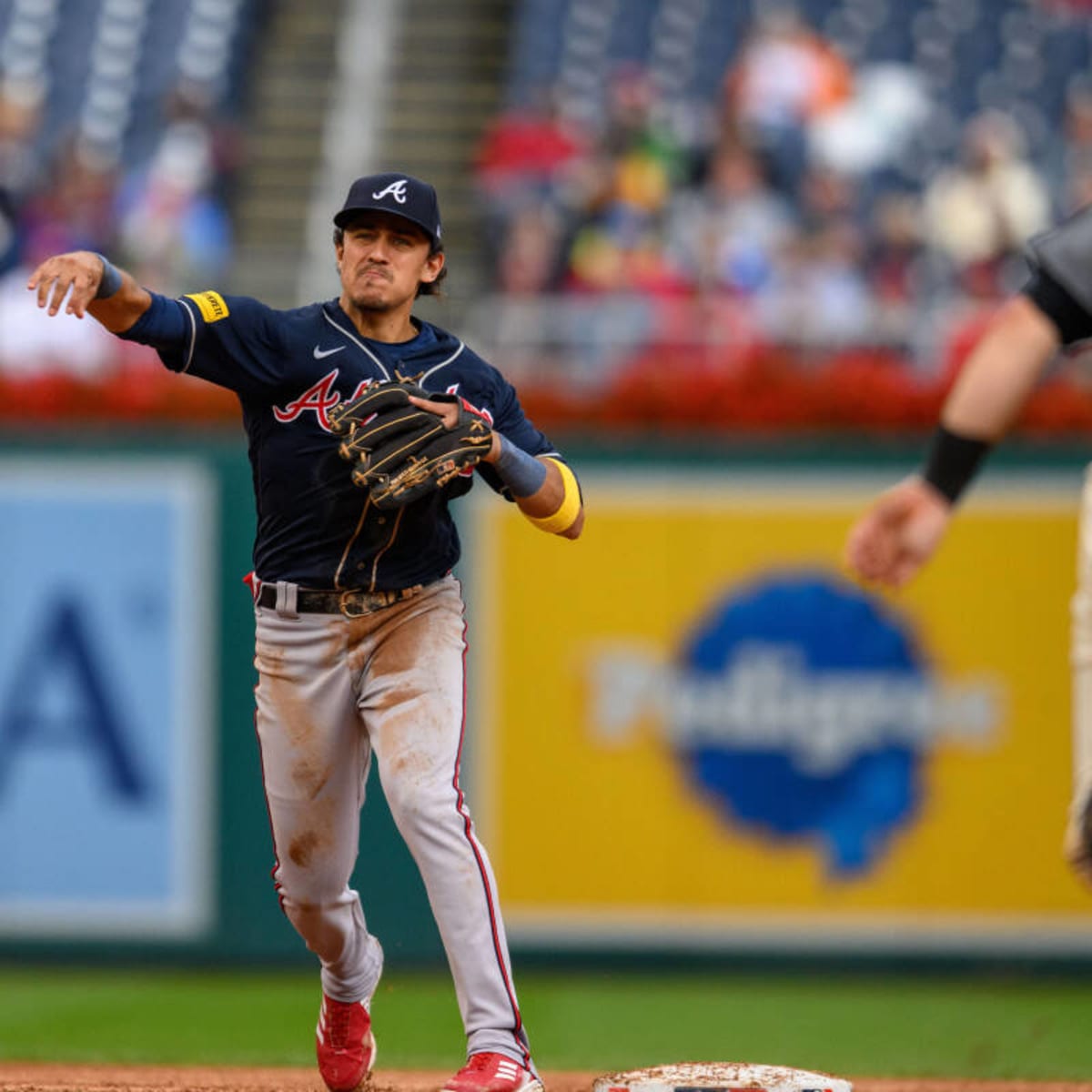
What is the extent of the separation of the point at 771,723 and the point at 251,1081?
3.48 meters

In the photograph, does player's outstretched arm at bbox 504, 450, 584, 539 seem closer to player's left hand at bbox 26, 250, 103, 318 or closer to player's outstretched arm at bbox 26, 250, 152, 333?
player's outstretched arm at bbox 26, 250, 152, 333

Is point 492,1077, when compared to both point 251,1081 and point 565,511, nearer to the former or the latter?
point 251,1081

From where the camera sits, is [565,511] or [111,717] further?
[111,717]

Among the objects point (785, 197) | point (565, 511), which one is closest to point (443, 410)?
point (565, 511)

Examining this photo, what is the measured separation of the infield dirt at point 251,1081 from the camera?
516cm

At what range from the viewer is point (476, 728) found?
27.9 feet

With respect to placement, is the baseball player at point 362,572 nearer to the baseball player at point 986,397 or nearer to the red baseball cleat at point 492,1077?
the red baseball cleat at point 492,1077

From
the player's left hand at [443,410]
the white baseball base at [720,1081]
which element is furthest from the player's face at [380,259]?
the white baseball base at [720,1081]

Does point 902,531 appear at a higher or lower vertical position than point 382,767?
→ higher

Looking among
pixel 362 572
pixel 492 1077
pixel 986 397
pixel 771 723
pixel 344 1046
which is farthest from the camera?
pixel 771 723

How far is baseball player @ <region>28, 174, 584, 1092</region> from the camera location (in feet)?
15.5

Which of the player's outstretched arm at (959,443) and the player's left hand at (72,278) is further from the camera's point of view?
the player's left hand at (72,278)

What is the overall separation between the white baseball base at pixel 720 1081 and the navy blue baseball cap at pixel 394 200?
1976 millimetres

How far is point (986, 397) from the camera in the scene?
332 centimetres
